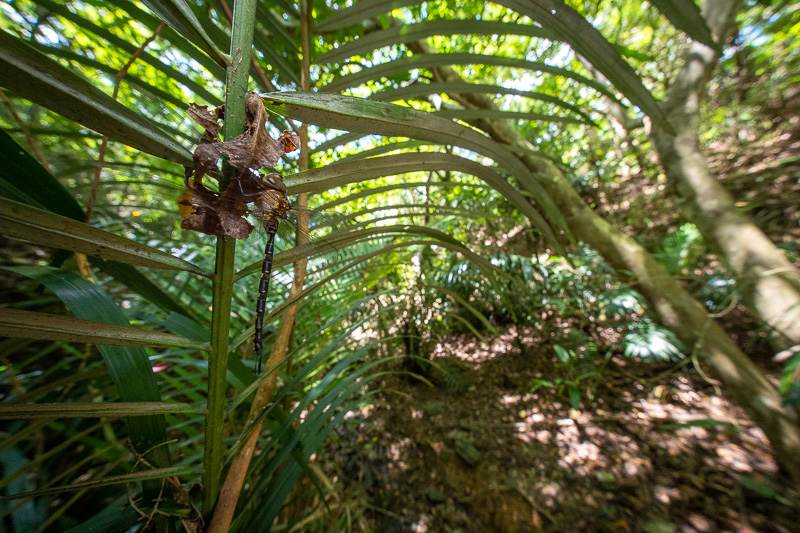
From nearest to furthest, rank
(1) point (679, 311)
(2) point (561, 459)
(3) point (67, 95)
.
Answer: (3) point (67, 95)
(2) point (561, 459)
(1) point (679, 311)

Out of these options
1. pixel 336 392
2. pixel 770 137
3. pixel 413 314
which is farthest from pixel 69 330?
pixel 770 137

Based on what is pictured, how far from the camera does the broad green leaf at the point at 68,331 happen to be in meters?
0.23

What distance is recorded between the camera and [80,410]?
0.80 feet

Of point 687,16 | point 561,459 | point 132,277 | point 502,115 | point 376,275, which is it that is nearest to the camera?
point 687,16

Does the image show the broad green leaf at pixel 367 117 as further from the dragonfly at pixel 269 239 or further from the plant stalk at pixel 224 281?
the dragonfly at pixel 269 239

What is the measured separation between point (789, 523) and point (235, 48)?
7.14ft

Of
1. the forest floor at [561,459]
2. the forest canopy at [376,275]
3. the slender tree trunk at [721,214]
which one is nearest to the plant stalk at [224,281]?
the forest canopy at [376,275]

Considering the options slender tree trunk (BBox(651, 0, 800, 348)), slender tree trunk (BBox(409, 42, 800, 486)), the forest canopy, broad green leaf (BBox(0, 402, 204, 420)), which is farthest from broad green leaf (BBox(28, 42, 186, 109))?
slender tree trunk (BBox(651, 0, 800, 348))

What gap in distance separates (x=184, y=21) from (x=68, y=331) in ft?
0.98

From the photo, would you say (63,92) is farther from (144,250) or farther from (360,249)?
(360,249)

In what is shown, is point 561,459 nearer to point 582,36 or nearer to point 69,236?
point 582,36

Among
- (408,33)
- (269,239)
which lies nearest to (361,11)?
(408,33)

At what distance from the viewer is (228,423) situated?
2.62ft

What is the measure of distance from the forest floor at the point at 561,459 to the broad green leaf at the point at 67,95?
81cm
